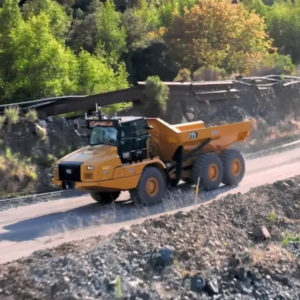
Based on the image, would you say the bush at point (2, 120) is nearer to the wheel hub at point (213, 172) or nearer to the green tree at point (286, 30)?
the wheel hub at point (213, 172)

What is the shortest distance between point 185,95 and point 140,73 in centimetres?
1256

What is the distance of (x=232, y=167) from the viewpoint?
A: 816 inches

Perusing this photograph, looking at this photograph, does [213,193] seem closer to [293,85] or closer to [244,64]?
[293,85]

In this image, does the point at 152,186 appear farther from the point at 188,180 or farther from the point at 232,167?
the point at 232,167

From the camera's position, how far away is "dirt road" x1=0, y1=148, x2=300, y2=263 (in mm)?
15047

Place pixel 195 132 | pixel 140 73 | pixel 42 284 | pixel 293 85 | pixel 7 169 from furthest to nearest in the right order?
pixel 140 73, pixel 293 85, pixel 7 169, pixel 195 132, pixel 42 284

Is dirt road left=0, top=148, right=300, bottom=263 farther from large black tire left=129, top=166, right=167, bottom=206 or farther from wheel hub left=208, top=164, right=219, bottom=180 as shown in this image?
wheel hub left=208, top=164, right=219, bottom=180

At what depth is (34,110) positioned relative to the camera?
2450 centimetres

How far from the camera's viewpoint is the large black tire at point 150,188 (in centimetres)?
1798

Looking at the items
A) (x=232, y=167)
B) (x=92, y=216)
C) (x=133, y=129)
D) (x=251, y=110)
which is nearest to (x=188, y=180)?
(x=232, y=167)

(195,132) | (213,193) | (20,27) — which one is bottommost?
(213,193)

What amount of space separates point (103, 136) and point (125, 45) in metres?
26.3

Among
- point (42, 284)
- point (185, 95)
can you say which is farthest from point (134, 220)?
point (185, 95)

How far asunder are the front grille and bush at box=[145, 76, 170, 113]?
34.6ft
